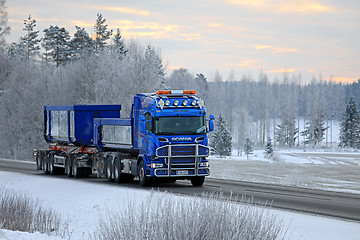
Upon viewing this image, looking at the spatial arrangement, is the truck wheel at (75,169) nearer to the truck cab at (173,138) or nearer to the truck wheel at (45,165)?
the truck wheel at (45,165)

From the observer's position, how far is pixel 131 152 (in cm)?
2636

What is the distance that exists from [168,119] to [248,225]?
45.2ft

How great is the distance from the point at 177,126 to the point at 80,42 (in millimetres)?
78082

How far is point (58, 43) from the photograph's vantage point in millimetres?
101625

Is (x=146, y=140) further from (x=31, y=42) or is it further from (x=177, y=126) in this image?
(x=31, y=42)

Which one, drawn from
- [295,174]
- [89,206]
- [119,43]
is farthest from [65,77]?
[89,206]

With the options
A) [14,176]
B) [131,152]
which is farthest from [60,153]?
[131,152]

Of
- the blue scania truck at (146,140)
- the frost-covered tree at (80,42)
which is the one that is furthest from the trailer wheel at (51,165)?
the frost-covered tree at (80,42)

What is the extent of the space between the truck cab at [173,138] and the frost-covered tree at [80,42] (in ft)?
238

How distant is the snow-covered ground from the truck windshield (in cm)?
263

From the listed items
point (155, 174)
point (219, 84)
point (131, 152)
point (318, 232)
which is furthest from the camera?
point (219, 84)

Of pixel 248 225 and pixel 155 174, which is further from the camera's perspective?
pixel 155 174

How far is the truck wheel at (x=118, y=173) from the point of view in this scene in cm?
2668

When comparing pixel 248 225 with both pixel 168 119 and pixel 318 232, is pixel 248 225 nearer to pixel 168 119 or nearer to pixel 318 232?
pixel 318 232
